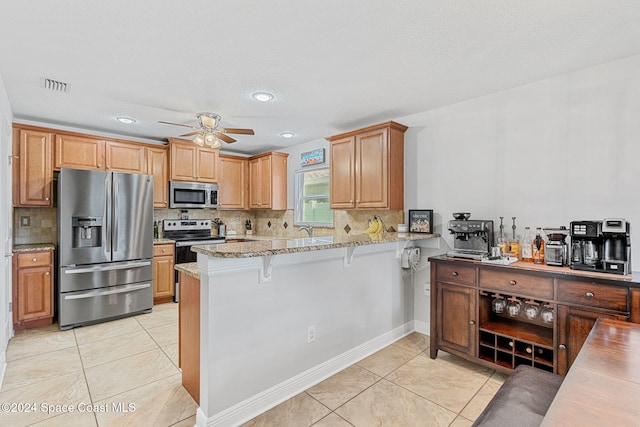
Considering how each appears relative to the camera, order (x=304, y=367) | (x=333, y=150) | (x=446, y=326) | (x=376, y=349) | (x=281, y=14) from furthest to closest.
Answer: (x=333, y=150), (x=376, y=349), (x=446, y=326), (x=304, y=367), (x=281, y=14)

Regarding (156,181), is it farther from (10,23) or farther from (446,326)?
(446,326)

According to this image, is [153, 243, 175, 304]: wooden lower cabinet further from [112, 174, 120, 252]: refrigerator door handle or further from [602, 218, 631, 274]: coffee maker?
[602, 218, 631, 274]: coffee maker

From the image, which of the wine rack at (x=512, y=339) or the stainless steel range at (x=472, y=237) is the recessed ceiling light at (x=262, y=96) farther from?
the wine rack at (x=512, y=339)

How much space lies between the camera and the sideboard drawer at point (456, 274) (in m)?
2.68

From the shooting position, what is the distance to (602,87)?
2.46 meters

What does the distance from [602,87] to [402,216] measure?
2.09 meters

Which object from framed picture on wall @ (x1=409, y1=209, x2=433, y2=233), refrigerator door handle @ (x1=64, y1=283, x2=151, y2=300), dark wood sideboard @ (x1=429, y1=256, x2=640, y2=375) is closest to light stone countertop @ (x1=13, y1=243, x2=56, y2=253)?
refrigerator door handle @ (x1=64, y1=283, x2=151, y2=300)

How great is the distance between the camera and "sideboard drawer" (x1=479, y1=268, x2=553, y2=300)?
231cm

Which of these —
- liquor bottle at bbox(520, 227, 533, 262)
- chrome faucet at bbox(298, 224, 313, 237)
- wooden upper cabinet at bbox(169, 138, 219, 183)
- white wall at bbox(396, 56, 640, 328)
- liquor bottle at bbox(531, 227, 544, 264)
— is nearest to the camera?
white wall at bbox(396, 56, 640, 328)

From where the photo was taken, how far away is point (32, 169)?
12.4ft

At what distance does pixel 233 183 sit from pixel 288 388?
13.4ft

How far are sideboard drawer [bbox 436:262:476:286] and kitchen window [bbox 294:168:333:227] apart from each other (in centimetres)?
A: 217

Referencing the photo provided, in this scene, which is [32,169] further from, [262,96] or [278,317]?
[278,317]

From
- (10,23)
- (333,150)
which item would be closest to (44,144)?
(10,23)
